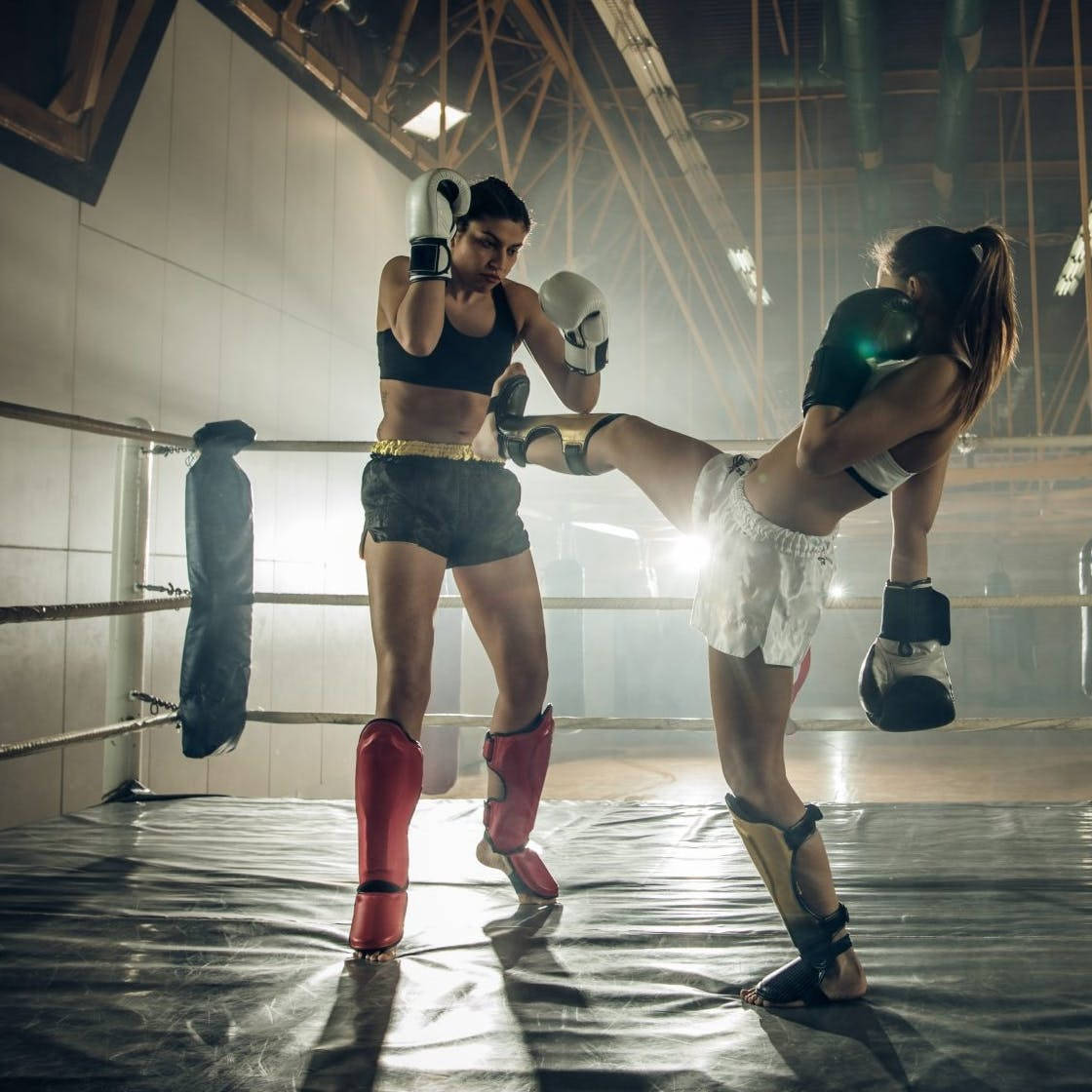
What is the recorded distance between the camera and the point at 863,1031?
140cm

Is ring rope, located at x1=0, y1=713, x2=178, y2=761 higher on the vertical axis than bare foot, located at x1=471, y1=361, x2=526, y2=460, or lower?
lower

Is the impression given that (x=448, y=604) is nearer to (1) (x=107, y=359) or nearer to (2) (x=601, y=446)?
(2) (x=601, y=446)

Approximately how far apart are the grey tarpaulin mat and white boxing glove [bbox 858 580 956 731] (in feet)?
1.24

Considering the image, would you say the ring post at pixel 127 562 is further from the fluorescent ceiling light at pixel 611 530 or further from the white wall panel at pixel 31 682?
the fluorescent ceiling light at pixel 611 530

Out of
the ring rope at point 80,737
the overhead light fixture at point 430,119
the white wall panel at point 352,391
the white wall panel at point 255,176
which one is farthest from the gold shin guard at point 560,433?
the overhead light fixture at point 430,119

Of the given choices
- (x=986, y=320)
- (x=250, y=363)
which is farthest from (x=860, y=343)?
(x=250, y=363)

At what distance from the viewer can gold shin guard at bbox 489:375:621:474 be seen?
187cm

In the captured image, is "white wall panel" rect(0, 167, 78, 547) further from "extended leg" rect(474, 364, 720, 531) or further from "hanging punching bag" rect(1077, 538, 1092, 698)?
"hanging punching bag" rect(1077, 538, 1092, 698)

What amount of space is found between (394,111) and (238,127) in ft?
6.88

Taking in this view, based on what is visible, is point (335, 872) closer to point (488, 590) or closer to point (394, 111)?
point (488, 590)

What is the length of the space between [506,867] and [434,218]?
1.18 meters

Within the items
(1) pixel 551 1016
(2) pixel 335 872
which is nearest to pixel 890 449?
(1) pixel 551 1016

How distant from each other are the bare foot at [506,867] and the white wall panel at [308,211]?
448 cm

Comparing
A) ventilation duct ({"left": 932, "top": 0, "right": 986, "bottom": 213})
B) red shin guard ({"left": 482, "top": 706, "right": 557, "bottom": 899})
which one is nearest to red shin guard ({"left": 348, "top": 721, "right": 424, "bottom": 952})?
red shin guard ({"left": 482, "top": 706, "right": 557, "bottom": 899})
